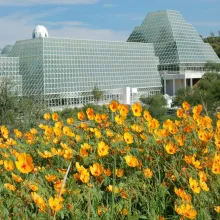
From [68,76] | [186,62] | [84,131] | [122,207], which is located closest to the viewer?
[122,207]

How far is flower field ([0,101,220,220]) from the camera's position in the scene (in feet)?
6.64

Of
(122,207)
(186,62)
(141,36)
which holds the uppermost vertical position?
(141,36)

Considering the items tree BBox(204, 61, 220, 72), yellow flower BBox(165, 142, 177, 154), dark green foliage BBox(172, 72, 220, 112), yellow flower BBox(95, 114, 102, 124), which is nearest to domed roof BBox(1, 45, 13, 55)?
tree BBox(204, 61, 220, 72)

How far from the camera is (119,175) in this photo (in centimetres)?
245

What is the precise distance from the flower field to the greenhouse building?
35083 mm

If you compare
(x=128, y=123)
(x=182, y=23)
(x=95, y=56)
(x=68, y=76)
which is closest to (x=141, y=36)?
(x=182, y=23)

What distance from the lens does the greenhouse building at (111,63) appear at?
3975cm

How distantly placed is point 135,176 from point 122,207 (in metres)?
0.36

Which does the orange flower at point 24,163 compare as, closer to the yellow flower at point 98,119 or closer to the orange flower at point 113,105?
the orange flower at point 113,105

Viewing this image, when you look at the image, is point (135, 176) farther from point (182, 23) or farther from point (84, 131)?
point (182, 23)

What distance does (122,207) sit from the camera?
215 cm

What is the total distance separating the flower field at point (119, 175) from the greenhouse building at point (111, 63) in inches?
1381

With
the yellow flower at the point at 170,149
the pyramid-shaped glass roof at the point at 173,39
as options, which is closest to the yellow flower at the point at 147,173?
the yellow flower at the point at 170,149

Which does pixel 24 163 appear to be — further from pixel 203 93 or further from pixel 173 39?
pixel 173 39
